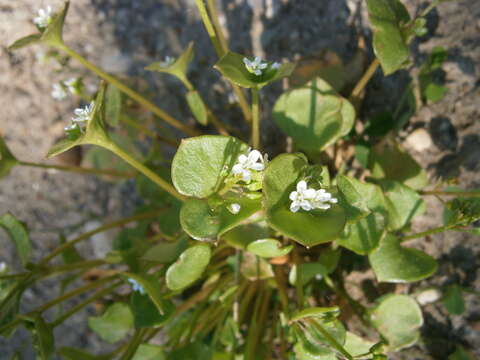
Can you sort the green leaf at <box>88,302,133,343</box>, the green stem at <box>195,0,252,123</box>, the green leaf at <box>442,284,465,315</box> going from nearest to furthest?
the green stem at <box>195,0,252,123</box> < the green leaf at <box>442,284,465,315</box> < the green leaf at <box>88,302,133,343</box>

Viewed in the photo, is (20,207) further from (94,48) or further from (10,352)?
(94,48)

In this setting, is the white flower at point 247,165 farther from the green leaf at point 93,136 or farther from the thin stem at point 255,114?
the green leaf at point 93,136

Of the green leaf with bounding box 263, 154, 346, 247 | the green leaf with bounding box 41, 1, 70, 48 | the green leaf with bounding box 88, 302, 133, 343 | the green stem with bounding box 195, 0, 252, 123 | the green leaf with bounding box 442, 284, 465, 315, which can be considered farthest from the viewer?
the green leaf with bounding box 88, 302, 133, 343

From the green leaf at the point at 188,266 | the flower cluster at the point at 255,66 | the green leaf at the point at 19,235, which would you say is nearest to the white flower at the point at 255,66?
the flower cluster at the point at 255,66

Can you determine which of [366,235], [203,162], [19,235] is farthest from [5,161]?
[366,235]

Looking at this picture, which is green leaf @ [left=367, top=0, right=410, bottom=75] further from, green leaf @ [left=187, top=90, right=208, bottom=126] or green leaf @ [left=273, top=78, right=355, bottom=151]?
green leaf @ [left=187, top=90, right=208, bottom=126]

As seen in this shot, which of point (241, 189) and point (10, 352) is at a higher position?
point (241, 189)

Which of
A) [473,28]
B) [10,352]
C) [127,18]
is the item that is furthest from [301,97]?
[10,352]

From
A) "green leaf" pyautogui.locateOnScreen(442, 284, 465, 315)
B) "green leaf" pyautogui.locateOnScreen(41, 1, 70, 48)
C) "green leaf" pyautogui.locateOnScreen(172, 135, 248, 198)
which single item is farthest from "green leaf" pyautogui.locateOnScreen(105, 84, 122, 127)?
"green leaf" pyautogui.locateOnScreen(442, 284, 465, 315)
